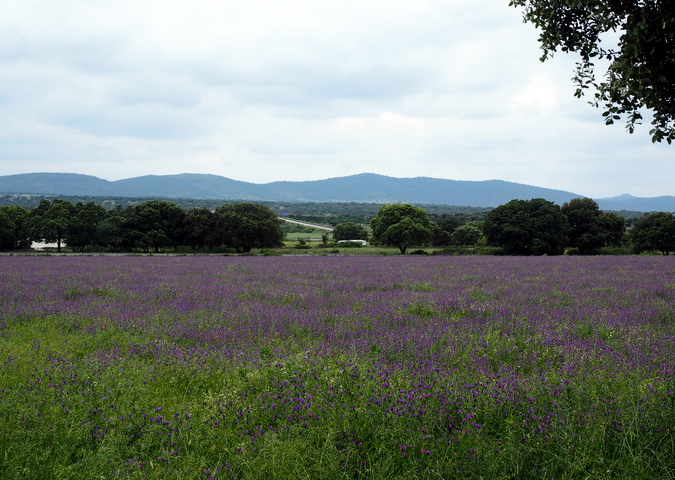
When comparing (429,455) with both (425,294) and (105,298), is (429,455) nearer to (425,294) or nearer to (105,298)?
(425,294)

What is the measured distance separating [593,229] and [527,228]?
17.4 m

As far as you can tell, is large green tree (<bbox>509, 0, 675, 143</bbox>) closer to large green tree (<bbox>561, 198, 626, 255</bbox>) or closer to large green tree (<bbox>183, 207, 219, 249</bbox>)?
large green tree (<bbox>183, 207, 219, 249</bbox>)

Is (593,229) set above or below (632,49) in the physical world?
below

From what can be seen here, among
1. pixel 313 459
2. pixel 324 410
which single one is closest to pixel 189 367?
pixel 324 410

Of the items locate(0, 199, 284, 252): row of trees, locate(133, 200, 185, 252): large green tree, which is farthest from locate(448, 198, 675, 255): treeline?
locate(133, 200, 185, 252): large green tree

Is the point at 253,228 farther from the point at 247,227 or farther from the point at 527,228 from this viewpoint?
the point at 527,228

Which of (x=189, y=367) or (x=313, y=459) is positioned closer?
(x=313, y=459)

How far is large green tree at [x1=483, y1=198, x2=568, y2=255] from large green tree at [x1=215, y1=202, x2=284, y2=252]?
28.5 m

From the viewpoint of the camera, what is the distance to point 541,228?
52.2 meters

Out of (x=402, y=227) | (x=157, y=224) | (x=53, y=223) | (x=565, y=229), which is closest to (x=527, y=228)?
(x=565, y=229)

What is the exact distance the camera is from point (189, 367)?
5730 millimetres

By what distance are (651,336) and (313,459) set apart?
6.66 m

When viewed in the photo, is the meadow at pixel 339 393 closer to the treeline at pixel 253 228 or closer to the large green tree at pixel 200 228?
the treeline at pixel 253 228

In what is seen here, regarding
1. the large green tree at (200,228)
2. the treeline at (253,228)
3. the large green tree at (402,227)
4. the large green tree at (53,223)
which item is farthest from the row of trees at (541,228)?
the large green tree at (53,223)
